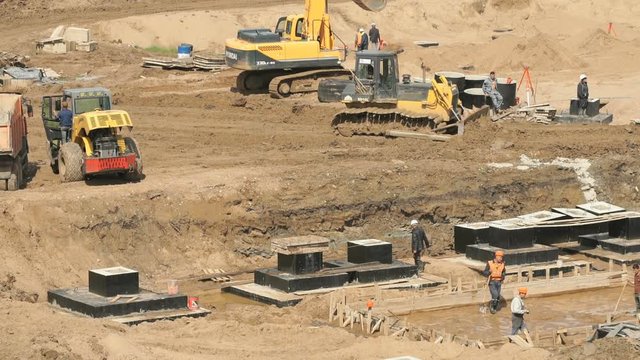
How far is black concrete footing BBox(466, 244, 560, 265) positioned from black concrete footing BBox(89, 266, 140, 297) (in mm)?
7745

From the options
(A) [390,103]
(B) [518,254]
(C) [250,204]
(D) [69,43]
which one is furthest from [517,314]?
(D) [69,43]

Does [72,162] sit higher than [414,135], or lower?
lower

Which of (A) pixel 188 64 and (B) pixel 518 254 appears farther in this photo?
(A) pixel 188 64

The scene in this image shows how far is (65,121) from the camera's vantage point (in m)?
31.1

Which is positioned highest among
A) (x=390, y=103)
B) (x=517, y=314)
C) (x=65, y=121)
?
(x=390, y=103)

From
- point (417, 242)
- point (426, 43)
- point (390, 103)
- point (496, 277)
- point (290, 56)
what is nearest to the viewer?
point (496, 277)

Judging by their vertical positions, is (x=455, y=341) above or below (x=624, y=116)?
below

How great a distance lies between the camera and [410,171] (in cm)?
3241

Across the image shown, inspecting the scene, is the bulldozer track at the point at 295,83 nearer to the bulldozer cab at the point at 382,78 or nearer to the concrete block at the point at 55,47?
the bulldozer cab at the point at 382,78

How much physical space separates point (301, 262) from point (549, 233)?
6.68 m

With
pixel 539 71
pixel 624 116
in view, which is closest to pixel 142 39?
pixel 539 71

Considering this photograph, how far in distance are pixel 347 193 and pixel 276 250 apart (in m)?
4.29

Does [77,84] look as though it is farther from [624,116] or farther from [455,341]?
[455,341]

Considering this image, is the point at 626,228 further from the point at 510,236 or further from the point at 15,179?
the point at 15,179
